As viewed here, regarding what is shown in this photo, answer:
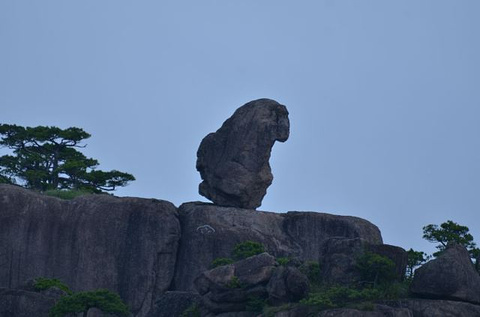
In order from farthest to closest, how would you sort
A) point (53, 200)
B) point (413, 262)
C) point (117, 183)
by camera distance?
point (117, 183)
point (53, 200)
point (413, 262)

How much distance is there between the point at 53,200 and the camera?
62250mm

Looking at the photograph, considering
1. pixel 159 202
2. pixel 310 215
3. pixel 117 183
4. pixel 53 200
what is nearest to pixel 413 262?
pixel 310 215

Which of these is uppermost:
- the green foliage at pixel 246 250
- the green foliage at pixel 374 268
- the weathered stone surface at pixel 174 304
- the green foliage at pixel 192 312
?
the green foliage at pixel 246 250

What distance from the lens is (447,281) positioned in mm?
48562

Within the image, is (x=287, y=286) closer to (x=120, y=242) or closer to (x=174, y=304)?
(x=174, y=304)

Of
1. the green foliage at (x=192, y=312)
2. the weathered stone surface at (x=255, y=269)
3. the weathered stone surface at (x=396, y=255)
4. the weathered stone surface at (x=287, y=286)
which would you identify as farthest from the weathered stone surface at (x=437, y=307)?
the green foliage at (x=192, y=312)

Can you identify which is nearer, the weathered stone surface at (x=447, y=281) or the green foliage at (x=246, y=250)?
the weathered stone surface at (x=447, y=281)

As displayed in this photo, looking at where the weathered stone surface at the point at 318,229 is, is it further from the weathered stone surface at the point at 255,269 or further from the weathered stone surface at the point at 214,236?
the weathered stone surface at the point at 255,269

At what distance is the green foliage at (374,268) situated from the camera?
49.9 meters

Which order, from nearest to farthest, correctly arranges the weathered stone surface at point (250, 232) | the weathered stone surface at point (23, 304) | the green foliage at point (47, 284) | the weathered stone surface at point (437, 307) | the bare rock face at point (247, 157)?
the weathered stone surface at point (437, 307), the weathered stone surface at point (23, 304), the green foliage at point (47, 284), the weathered stone surface at point (250, 232), the bare rock face at point (247, 157)

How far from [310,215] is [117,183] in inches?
754

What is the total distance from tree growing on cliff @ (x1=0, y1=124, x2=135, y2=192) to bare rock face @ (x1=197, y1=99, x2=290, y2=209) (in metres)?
13.8

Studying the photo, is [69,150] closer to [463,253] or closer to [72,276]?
[72,276]

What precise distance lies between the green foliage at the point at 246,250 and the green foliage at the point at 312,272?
5.94 meters
